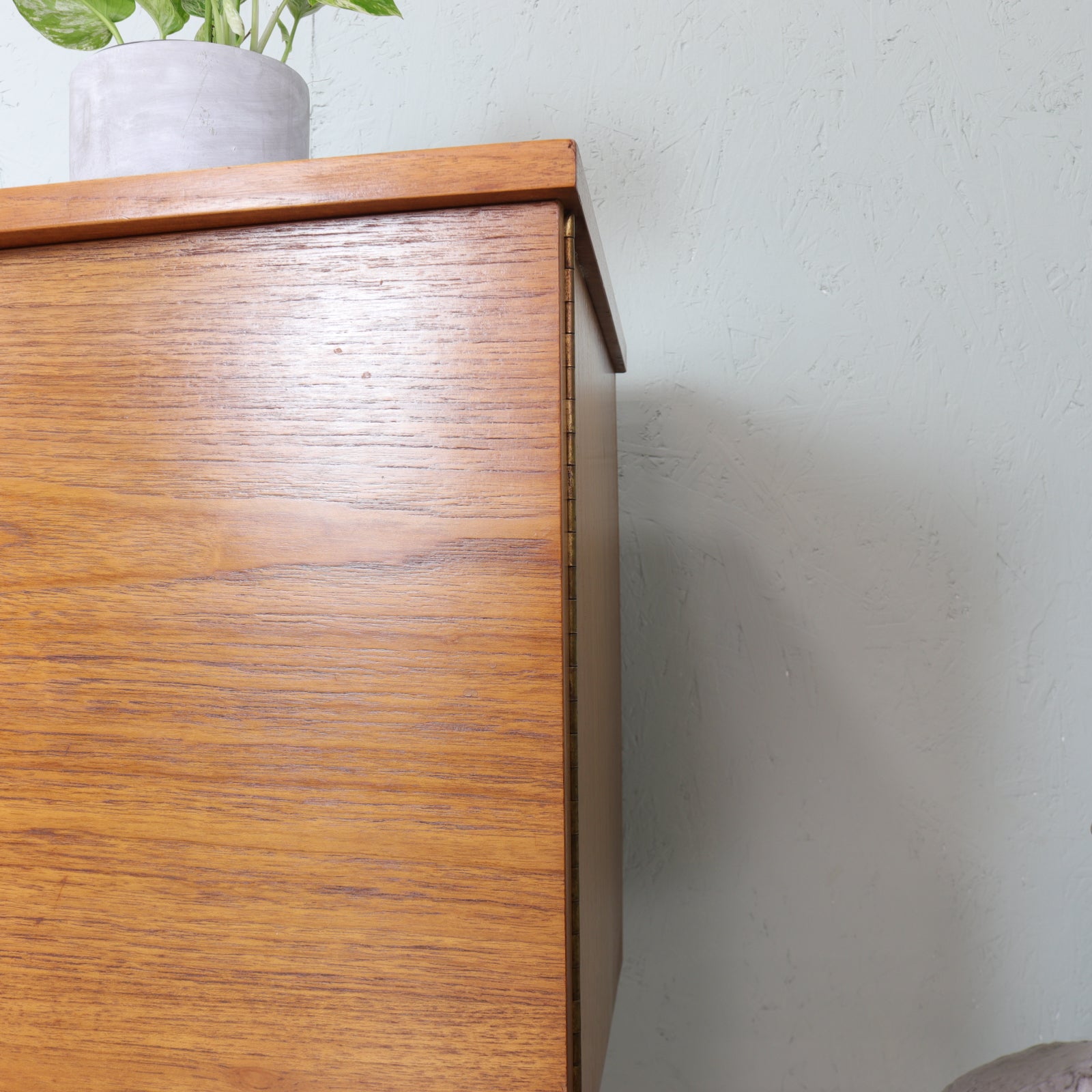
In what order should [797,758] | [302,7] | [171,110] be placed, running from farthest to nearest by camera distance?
1. [797,758]
2. [302,7]
3. [171,110]

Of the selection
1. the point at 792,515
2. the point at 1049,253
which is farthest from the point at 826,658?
the point at 1049,253

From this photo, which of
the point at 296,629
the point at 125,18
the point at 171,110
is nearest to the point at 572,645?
the point at 296,629

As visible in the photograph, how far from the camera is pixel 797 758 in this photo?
0.78 m

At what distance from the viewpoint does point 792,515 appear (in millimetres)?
793

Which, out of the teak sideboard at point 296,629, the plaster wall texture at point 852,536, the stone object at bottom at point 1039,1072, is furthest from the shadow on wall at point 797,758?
the teak sideboard at point 296,629

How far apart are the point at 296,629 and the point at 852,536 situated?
21.2 inches

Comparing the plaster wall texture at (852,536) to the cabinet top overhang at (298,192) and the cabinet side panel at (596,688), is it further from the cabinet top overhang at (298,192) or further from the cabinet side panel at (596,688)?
the cabinet top overhang at (298,192)

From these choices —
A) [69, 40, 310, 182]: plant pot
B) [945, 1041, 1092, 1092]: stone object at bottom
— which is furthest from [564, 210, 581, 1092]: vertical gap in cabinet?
[945, 1041, 1092, 1092]: stone object at bottom

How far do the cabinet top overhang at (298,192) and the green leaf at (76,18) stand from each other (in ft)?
0.66

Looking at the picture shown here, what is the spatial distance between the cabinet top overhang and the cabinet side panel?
0.20ft

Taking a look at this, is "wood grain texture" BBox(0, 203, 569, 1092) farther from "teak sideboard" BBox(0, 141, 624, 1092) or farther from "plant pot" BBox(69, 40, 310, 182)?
"plant pot" BBox(69, 40, 310, 182)

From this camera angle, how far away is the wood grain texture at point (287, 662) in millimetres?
386

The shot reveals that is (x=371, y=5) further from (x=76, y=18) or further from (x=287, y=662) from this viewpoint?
(x=287, y=662)

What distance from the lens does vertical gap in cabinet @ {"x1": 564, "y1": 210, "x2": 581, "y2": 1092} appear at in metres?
0.40
